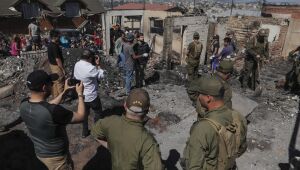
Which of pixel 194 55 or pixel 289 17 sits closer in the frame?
pixel 194 55

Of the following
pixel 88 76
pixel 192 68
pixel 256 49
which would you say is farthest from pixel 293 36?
pixel 88 76

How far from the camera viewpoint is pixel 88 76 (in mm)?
4723

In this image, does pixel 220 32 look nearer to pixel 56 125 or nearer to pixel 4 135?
pixel 4 135

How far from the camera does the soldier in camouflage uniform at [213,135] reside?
2.45 metres

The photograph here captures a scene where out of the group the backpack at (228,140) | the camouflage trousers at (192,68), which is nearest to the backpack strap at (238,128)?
the backpack at (228,140)

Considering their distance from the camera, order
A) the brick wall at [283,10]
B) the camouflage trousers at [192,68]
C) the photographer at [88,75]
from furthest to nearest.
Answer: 1. the brick wall at [283,10]
2. the camouflage trousers at [192,68]
3. the photographer at [88,75]

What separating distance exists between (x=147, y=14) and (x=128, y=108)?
20.2 m

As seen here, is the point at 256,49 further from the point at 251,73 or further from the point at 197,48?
the point at 197,48

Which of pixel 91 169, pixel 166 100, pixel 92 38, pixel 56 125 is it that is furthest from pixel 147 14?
pixel 56 125

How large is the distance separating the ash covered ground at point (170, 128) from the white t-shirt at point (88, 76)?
1.06 meters

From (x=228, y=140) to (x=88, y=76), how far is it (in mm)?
2829

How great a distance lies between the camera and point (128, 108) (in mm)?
2396

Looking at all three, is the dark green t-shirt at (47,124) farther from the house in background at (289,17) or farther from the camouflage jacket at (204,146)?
the house in background at (289,17)

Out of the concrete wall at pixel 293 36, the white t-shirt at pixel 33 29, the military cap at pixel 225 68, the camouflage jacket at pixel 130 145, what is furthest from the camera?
the concrete wall at pixel 293 36
